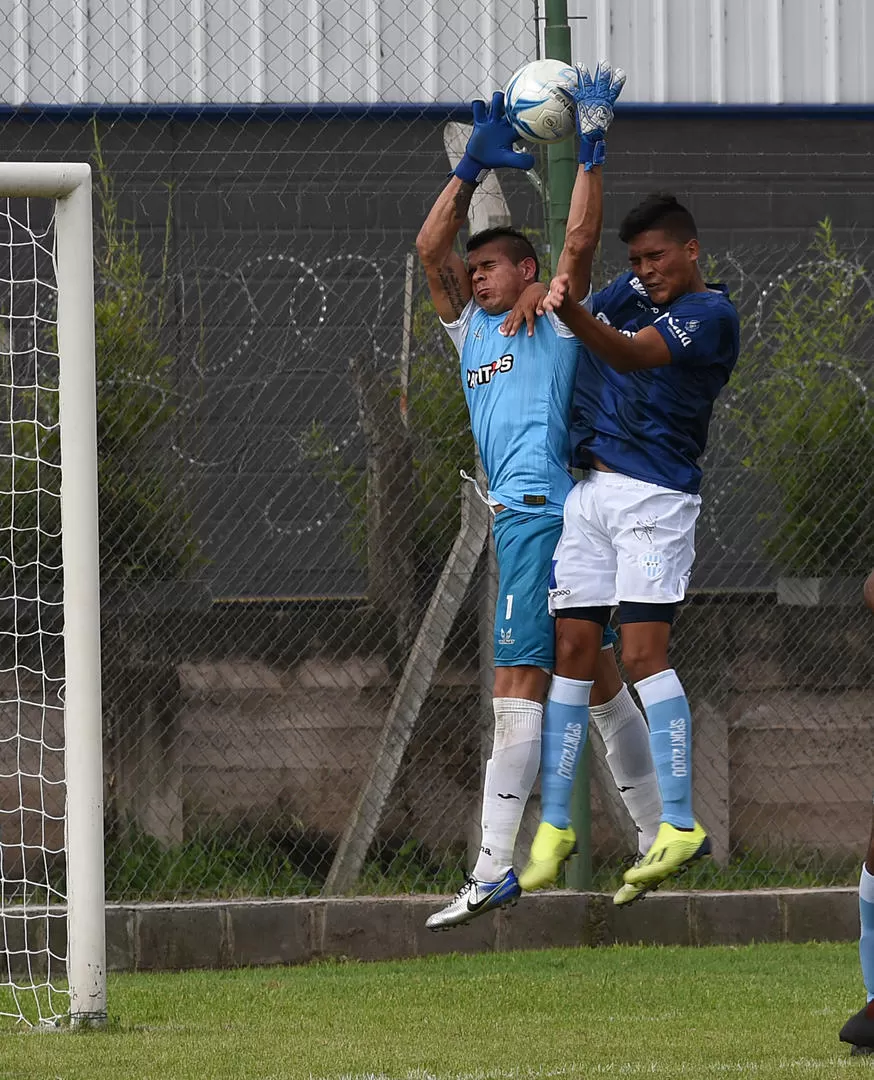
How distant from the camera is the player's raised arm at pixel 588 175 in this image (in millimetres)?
5512

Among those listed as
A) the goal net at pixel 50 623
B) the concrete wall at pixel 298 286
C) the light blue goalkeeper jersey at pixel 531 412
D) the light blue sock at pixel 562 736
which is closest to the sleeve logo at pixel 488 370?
the light blue goalkeeper jersey at pixel 531 412

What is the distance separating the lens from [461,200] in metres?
5.93

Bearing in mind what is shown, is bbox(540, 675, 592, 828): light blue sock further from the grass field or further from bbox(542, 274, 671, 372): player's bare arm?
bbox(542, 274, 671, 372): player's bare arm

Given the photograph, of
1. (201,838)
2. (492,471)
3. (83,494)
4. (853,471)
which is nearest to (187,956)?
(201,838)

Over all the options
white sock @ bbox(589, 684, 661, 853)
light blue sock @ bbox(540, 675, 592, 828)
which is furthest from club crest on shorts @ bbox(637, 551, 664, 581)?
white sock @ bbox(589, 684, 661, 853)

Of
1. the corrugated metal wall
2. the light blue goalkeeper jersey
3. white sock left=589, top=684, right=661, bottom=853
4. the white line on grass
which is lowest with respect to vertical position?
the white line on grass

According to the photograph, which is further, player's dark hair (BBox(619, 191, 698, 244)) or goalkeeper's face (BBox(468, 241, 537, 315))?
goalkeeper's face (BBox(468, 241, 537, 315))

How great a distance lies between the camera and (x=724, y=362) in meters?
5.83

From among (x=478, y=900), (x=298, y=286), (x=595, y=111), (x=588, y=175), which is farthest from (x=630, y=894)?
(x=298, y=286)

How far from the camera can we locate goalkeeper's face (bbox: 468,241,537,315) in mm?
6027

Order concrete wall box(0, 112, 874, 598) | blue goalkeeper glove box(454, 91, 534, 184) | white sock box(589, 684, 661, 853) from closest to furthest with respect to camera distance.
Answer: blue goalkeeper glove box(454, 91, 534, 184) < white sock box(589, 684, 661, 853) < concrete wall box(0, 112, 874, 598)

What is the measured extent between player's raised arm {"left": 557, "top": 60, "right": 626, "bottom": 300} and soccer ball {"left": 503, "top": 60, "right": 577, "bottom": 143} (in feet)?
0.39

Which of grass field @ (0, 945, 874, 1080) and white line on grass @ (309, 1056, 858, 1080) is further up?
white line on grass @ (309, 1056, 858, 1080)

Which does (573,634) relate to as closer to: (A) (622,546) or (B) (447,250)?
(A) (622,546)
